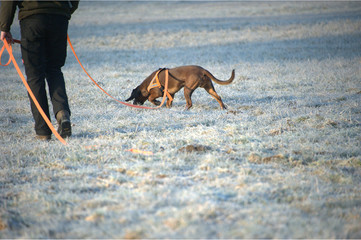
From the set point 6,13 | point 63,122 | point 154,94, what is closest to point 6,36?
point 6,13

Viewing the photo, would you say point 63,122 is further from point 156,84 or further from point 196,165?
point 156,84

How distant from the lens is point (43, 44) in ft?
13.0

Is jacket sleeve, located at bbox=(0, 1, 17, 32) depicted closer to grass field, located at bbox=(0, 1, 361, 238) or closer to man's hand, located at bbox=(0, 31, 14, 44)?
man's hand, located at bbox=(0, 31, 14, 44)

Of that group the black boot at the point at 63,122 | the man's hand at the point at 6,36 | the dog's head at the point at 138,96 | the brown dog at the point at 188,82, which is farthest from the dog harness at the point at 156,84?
the man's hand at the point at 6,36

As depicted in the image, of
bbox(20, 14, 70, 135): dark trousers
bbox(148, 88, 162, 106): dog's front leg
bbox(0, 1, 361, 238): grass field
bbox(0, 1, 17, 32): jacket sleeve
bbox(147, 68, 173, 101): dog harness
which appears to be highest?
bbox(0, 1, 17, 32): jacket sleeve

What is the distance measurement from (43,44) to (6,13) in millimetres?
499

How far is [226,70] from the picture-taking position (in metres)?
10.4

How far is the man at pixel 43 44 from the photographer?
3781 millimetres

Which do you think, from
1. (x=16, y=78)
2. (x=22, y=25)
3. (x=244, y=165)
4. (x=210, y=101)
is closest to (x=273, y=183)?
(x=244, y=165)

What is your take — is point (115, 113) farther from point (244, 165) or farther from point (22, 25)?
point (244, 165)

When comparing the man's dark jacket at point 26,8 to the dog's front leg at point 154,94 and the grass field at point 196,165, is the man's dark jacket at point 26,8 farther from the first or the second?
the dog's front leg at point 154,94

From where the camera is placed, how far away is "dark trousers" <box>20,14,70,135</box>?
382cm

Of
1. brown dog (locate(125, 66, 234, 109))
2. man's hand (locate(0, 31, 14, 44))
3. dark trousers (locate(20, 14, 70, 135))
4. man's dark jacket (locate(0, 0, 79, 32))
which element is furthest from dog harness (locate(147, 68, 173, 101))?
man's hand (locate(0, 31, 14, 44))

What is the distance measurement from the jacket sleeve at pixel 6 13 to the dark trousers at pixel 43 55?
0.47 feet
